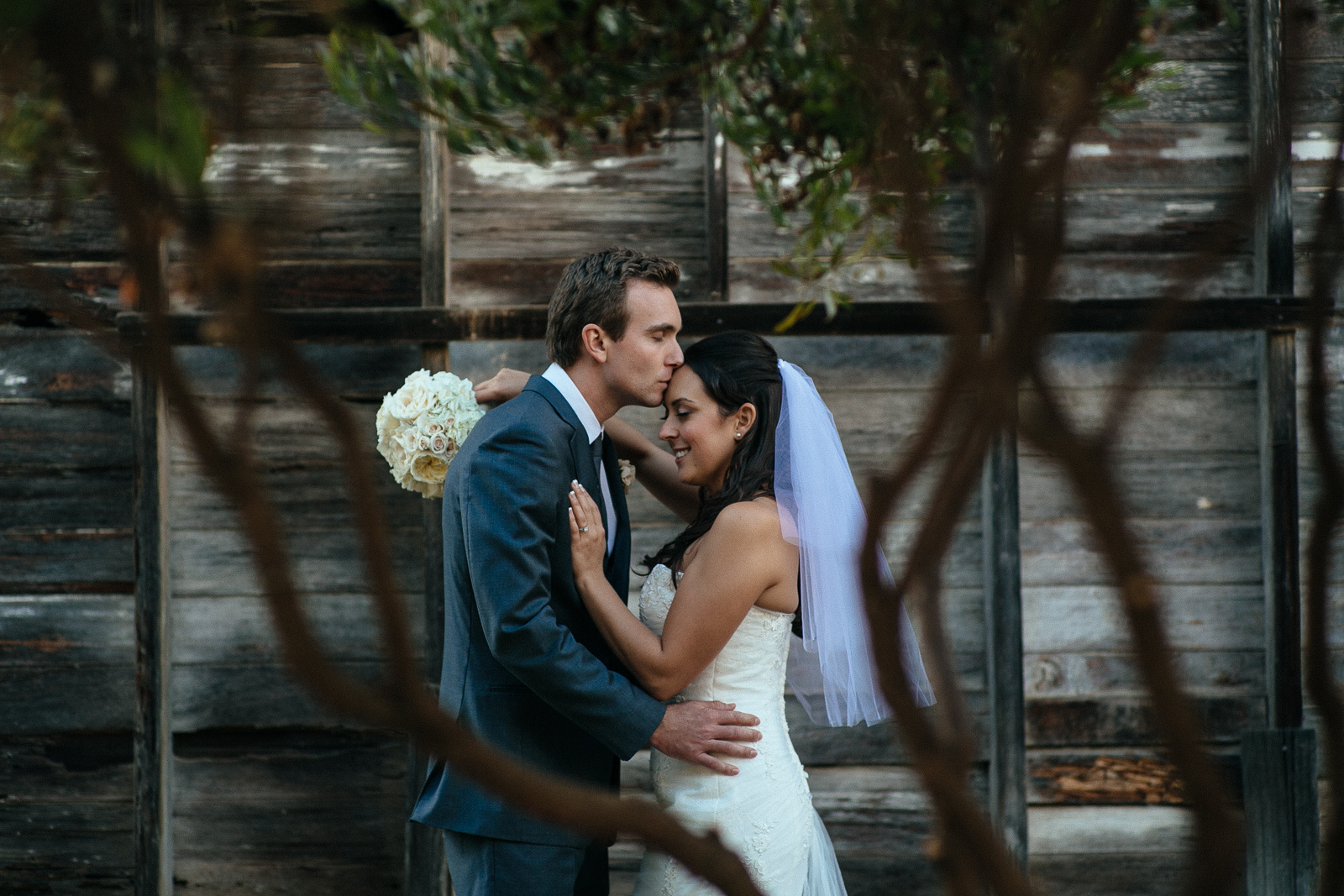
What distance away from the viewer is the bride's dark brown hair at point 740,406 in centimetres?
279

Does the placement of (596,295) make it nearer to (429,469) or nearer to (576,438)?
(576,438)

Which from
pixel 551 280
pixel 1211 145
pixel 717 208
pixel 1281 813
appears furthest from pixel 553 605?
pixel 1211 145

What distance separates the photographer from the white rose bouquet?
2.77 meters

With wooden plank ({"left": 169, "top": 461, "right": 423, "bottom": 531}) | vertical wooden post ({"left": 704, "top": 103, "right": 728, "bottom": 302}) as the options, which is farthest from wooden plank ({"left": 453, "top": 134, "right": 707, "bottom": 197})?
wooden plank ({"left": 169, "top": 461, "right": 423, "bottom": 531})

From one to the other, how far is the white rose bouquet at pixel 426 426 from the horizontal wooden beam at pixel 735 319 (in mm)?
865

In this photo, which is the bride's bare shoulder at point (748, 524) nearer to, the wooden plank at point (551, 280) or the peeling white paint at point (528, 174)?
the wooden plank at point (551, 280)

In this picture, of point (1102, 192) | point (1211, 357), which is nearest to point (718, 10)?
point (1102, 192)

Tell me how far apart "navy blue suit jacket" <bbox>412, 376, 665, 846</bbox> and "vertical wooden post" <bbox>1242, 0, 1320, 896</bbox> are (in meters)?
2.66

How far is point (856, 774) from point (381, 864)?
190 centimetres

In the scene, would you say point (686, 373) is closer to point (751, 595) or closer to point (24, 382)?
point (751, 595)

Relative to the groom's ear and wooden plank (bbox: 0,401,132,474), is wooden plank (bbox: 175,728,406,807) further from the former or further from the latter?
the groom's ear

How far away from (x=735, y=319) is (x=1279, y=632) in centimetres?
237

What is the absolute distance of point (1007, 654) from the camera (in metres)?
3.81

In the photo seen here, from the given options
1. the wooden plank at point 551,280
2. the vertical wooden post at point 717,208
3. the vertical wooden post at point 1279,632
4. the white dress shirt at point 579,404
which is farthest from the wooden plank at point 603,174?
the vertical wooden post at point 1279,632
